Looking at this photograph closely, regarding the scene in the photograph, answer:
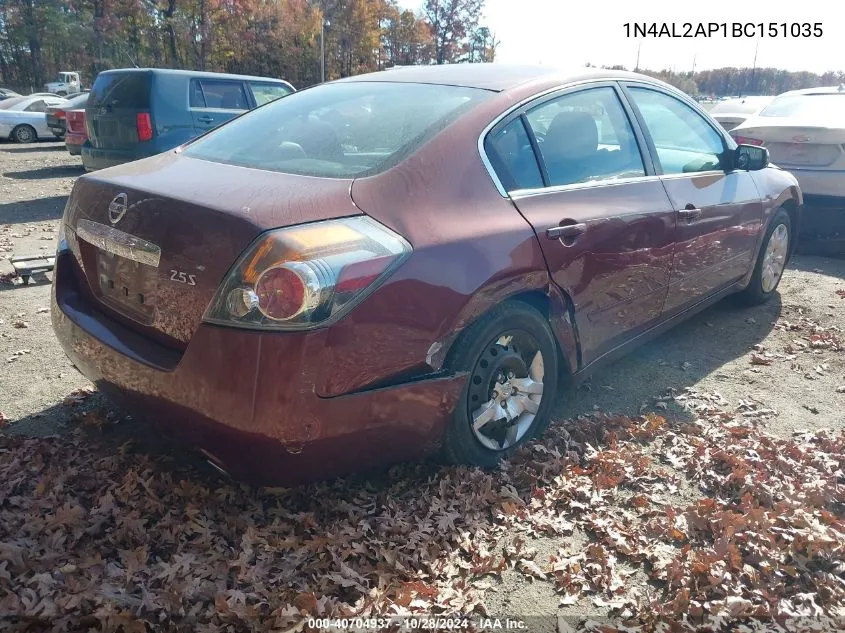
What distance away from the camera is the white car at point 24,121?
1953 centimetres

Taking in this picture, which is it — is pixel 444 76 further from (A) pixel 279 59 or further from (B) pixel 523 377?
(A) pixel 279 59

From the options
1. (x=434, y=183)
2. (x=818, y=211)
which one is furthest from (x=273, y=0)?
(x=434, y=183)

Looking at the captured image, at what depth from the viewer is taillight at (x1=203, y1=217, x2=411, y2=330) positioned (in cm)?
213

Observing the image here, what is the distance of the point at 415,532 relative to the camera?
8.33ft

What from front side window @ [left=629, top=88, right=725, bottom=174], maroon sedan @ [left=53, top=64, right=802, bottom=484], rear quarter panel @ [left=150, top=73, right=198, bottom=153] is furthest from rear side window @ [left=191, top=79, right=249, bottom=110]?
front side window @ [left=629, top=88, right=725, bottom=174]

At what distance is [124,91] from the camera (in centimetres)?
894

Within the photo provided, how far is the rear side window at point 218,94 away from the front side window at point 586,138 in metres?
7.11

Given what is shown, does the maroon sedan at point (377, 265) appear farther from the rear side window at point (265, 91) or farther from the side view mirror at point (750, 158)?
the rear side window at point (265, 91)

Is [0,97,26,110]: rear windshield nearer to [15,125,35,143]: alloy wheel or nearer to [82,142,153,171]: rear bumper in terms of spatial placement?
[15,125,35,143]: alloy wheel

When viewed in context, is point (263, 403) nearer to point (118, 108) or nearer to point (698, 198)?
→ point (698, 198)

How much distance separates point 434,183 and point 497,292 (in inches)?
19.2

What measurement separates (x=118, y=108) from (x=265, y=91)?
245 cm

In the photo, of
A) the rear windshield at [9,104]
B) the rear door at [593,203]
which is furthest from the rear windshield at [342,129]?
the rear windshield at [9,104]

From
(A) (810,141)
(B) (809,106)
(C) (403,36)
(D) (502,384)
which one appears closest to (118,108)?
(D) (502,384)
